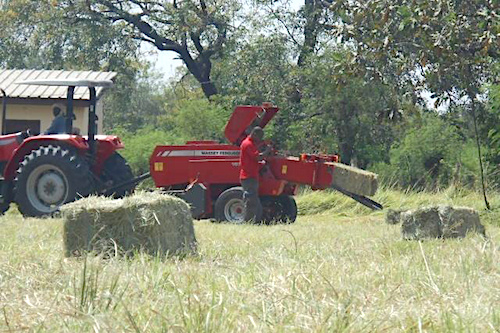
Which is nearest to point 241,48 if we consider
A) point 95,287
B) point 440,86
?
point 440,86

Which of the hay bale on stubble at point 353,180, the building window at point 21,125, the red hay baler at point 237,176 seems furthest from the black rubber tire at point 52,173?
the building window at point 21,125

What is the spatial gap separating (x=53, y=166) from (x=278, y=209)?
4.03 meters

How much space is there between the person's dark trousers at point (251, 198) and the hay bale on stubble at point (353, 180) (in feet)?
4.47

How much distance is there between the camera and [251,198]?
15648mm

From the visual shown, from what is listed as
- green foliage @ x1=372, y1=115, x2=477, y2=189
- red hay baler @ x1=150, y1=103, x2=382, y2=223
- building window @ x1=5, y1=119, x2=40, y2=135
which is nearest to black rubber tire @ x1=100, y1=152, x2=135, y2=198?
red hay baler @ x1=150, y1=103, x2=382, y2=223

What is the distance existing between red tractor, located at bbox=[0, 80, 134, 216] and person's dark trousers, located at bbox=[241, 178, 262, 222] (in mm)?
1931

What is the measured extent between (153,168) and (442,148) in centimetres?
1322

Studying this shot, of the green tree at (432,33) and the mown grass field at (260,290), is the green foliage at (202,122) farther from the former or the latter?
the mown grass field at (260,290)

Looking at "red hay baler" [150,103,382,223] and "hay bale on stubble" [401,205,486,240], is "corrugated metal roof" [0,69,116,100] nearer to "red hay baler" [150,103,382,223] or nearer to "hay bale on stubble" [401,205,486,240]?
"red hay baler" [150,103,382,223]

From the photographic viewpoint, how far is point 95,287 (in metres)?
5.20

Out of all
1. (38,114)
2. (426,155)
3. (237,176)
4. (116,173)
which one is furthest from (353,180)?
(426,155)

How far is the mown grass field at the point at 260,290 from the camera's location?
15.3 ft

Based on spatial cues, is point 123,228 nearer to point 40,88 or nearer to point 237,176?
point 237,176

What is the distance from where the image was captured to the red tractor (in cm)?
1519
